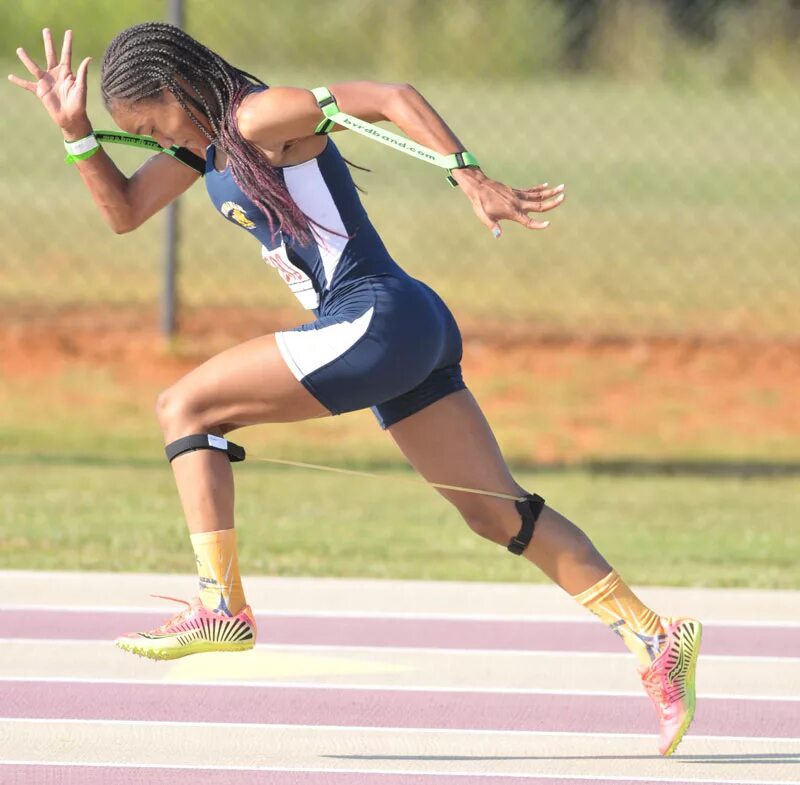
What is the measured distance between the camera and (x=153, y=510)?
360 inches

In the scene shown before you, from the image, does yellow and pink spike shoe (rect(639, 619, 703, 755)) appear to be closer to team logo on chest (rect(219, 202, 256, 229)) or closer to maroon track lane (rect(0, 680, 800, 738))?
maroon track lane (rect(0, 680, 800, 738))

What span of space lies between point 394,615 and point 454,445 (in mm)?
1823

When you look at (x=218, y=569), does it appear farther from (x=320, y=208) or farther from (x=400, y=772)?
(x=320, y=208)

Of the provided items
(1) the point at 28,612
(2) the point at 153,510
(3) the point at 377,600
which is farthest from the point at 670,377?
(1) the point at 28,612

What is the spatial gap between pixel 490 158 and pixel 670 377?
7.85 metres

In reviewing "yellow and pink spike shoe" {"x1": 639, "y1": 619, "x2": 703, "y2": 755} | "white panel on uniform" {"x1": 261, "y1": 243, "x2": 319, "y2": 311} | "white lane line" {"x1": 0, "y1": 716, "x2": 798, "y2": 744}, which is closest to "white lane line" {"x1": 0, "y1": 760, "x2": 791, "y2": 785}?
"yellow and pink spike shoe" {"x1": 639, "y1": 619, "x2": 703, "y2": 755}

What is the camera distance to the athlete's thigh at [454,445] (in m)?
5.50

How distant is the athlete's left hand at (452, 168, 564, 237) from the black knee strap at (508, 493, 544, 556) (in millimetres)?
1039

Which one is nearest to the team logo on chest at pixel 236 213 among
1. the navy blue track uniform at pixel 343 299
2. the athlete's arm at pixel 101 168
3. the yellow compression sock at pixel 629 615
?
the navy blue track uniform at pixel 343 299

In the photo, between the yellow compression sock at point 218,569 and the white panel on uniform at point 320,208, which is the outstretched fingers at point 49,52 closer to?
the white panel on uniform at point 320,208

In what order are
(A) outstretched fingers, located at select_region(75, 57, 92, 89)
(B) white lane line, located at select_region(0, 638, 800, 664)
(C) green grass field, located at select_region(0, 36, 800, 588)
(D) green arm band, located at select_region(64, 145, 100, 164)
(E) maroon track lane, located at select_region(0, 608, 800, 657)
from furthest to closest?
(C) green grass field, located at select_region(0, 36, 800, 588) < (E) maroon track lane, located at select_region(0, 608, 800, 657) < (B) white lane line, located at select_region(0, 638, 800, 664) < (D) green arm band, located at select_region(64, 145, 100, 164) < (A) outstretched fingers, located at select_region(75, 57, 92, 89)

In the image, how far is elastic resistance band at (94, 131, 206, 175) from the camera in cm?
558

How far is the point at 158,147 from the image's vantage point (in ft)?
18.3

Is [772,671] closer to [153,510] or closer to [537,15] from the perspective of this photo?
[153,510]
